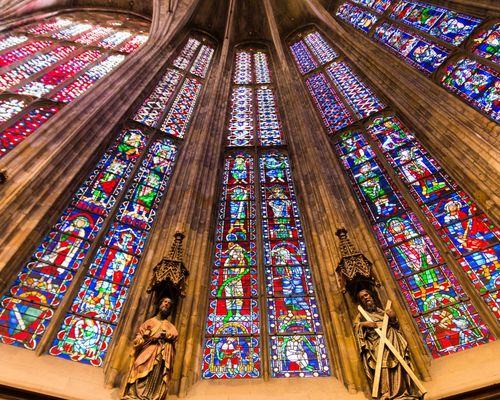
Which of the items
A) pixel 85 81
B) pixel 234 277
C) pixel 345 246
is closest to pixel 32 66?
pixel 85 81

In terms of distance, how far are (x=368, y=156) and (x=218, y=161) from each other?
3.53 meters

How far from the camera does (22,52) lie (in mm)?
12000

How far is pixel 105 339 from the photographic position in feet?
20.2

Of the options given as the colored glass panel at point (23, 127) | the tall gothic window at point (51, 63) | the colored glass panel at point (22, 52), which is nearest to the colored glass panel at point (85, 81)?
the tall gothic window at point (51, 63)

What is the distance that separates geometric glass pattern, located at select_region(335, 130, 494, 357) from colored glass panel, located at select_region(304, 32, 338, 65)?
5.24 metres

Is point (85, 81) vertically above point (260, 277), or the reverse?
point (85, 81)

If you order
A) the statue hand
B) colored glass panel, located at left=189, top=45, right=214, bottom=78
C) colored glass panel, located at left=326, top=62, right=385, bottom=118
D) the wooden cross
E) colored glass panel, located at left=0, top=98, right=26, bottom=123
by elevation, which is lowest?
the wooden cross

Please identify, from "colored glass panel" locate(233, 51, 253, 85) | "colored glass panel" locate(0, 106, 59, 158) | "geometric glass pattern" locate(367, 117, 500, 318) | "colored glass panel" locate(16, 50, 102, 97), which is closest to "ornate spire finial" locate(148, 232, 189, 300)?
"colored glass panel" locate(0, 106, 59, 158)

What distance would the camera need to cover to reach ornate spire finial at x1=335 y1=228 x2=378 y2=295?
19.8 ft

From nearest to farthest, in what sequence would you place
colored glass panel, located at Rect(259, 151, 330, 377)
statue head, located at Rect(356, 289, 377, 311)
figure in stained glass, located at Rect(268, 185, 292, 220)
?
statue head, located at Rect(356, 289, 377, 311), colored glass panel, located at Rect(259, 151, 330, 377), figure in stained glass, located at Rect(268, 185, 292, 220)

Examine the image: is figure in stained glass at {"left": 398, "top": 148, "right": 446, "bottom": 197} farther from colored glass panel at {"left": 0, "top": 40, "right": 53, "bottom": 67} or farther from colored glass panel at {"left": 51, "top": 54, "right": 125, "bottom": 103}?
colored glass panel at {"left": 0, "top": 40, "right": 53, "bottom": 67}

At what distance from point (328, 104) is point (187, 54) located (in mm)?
6010

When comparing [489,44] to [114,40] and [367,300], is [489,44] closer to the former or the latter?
[367,300]

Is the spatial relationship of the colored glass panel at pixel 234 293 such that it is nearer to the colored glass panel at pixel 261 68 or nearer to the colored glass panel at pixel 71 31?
the colored glass panel at pixel 261 68
